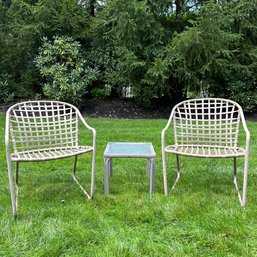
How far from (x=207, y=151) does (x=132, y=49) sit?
4684mm

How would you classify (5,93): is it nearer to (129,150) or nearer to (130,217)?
(129,150)

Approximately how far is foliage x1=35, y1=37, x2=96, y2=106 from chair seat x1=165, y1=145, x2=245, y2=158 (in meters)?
4.66

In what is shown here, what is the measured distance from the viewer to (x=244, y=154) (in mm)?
2297

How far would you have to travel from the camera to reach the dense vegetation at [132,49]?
6.30m

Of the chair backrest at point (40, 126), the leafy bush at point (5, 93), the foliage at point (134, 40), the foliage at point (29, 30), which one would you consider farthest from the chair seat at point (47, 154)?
the leafy bush at point (5, 93)

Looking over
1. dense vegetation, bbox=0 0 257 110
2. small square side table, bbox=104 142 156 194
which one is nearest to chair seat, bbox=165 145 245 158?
small square side table, bbox=104 142 156 194

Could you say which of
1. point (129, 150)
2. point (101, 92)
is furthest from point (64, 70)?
point (129, 150)

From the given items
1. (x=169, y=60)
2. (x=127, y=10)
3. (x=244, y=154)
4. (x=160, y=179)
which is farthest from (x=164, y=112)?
(x=244, y=154)

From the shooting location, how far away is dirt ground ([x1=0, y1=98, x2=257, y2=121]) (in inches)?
274

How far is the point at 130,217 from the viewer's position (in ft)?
6.87

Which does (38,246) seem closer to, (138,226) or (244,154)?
(138,226)

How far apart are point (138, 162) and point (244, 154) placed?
1424 mm

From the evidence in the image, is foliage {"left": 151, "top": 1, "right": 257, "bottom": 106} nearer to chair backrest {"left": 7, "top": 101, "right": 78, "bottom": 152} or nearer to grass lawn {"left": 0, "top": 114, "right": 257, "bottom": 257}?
grass lawn {"left": 0, "top": 114, "right": 257, "bottom": 257}

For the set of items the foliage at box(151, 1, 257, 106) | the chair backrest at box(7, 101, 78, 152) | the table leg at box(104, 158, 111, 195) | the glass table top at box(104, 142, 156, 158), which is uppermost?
the foliage at box(151, 1, 257, 106)
